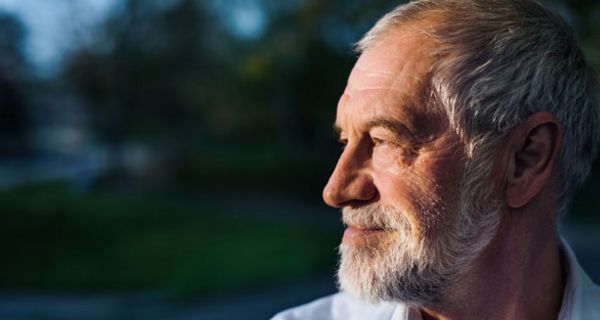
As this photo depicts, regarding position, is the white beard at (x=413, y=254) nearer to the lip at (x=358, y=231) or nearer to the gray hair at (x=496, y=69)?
the lip at (x=358, y=231)

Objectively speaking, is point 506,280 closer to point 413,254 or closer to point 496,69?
point 413,254

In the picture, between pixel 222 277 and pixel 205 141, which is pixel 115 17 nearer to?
pixel 205 141

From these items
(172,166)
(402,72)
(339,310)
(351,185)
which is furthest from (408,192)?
(172,166)

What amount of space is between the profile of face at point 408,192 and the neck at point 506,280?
0.12 feet

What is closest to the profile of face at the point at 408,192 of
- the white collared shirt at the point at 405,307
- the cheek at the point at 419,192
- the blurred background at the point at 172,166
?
the cheek at the point at 419,192

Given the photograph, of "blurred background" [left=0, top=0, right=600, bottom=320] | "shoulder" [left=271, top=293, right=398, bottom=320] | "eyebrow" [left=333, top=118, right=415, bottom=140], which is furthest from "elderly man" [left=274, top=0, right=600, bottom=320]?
"blurred background" [left=0, top=0, right=600, bottom=320]

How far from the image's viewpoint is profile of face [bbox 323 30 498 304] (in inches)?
61.0

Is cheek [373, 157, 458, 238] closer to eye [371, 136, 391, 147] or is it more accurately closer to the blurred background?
eye [371, 136, 391, 147]

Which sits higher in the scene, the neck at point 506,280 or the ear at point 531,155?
the ear at point 531,155

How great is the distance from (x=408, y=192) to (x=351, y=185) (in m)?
0.13

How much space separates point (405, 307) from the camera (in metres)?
1.73

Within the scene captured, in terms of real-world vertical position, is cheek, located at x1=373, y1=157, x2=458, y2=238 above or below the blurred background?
below

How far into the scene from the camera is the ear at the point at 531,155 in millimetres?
1579

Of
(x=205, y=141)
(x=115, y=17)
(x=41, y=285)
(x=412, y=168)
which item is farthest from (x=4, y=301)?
(x=205, y=141)
